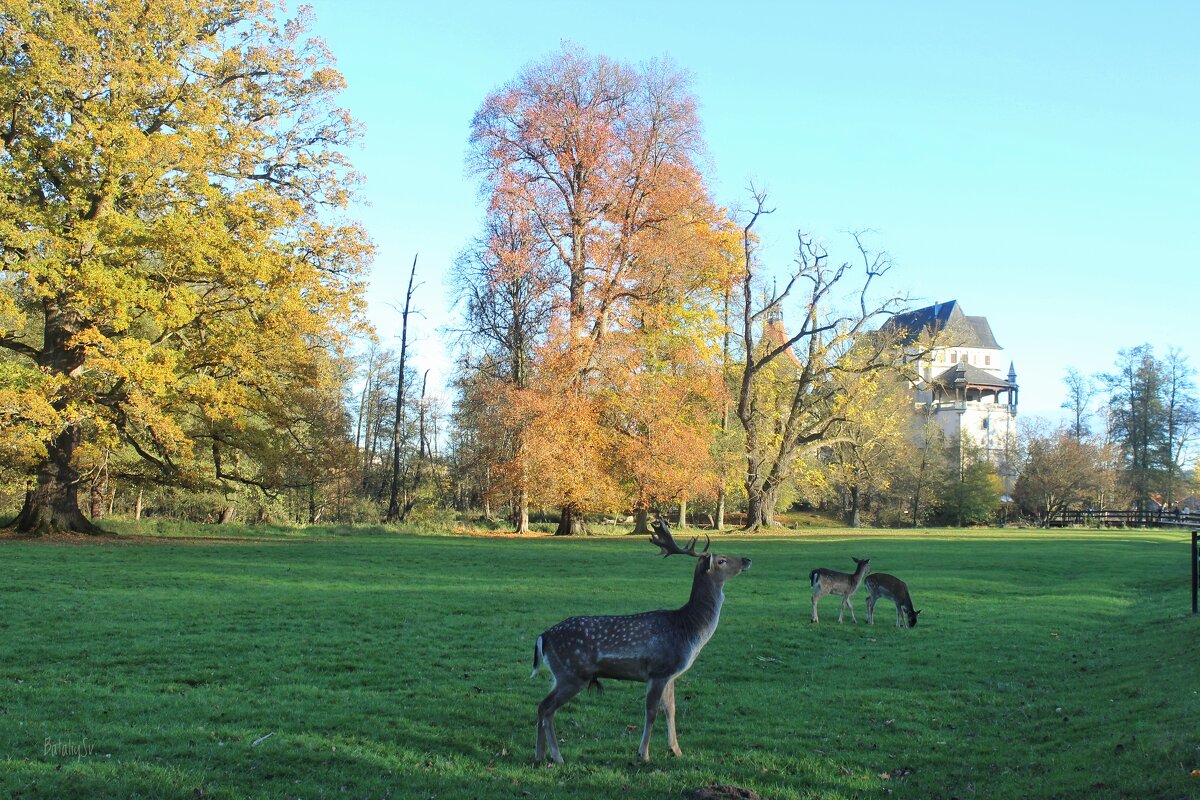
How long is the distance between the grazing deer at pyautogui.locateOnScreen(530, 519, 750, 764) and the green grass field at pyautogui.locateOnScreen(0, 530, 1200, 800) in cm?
35

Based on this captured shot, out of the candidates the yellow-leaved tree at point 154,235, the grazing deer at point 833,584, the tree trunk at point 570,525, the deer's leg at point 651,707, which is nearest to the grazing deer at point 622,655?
the deer's leg at point 651,707

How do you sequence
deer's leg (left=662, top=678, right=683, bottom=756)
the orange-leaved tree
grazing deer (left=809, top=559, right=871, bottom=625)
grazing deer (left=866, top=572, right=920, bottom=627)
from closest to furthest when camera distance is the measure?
deer's leg (left=662, top=678, right=683, bottom=756), grazing deer (left=866, top=572, right=920, bottom=627), grazing deer (left=809, top=559, right=871, bottom=625), the orange-leaved tree

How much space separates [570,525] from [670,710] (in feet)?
121

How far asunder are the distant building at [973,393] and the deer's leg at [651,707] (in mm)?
71458

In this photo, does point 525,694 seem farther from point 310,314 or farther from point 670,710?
point 310,314

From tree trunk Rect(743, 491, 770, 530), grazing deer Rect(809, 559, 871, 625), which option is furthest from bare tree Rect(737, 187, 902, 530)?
grazing deer Rect(809, 559, 871, 625)

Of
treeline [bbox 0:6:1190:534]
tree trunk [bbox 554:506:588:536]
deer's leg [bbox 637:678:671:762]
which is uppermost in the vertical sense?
treeline [bbox 0:6:1190:534]

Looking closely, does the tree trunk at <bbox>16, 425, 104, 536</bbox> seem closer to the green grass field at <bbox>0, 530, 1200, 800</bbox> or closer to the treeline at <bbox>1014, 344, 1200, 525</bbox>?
the green grass field at <bbox>0, 530, 1200, 800</bbox>

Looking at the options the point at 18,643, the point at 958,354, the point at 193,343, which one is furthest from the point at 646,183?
the point at 958,354

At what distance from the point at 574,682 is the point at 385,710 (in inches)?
97.0

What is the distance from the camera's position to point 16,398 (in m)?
25.3

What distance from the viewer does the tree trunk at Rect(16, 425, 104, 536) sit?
29.6m

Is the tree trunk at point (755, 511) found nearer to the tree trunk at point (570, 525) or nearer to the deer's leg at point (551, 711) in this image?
the tree trunk at point (570, 525)

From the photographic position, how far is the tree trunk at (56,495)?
97.2 ft
